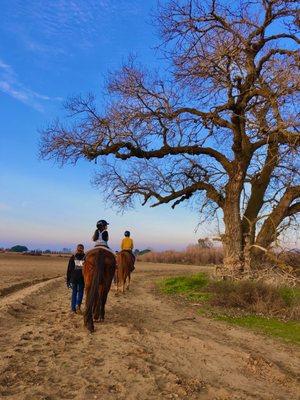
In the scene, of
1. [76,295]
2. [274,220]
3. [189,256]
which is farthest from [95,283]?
[189,256]

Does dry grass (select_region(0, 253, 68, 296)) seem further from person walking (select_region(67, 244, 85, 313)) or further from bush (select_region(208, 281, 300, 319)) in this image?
bush (select_region(208, 281, 300, 319))

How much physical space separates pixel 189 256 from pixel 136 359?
45327 mm

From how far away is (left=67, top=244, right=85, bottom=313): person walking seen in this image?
42.4ft

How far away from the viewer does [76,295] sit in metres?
12.9

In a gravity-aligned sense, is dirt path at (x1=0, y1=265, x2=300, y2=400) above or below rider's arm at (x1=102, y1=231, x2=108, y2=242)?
below

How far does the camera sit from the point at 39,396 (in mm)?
5891

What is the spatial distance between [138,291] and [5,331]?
10.9 metres

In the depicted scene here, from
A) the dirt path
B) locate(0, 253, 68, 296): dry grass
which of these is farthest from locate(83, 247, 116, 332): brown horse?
locate(0, 253, 68, 296): dry grass

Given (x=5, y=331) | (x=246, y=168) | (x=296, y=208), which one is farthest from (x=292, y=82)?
(x=5, y=331)

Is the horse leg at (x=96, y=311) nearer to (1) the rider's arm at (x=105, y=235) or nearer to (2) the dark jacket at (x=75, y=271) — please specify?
(1) the rider's arm at (x=105, y=235)

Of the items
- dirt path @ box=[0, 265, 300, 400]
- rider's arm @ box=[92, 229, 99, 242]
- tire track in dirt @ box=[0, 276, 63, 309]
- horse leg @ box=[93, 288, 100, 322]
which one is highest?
rider's arm @ box=[92, 229, 99, 242]

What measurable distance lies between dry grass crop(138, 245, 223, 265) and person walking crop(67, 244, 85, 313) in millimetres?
34528

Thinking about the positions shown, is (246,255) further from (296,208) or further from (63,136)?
(63,136)

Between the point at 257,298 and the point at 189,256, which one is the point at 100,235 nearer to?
the point at 257,298
